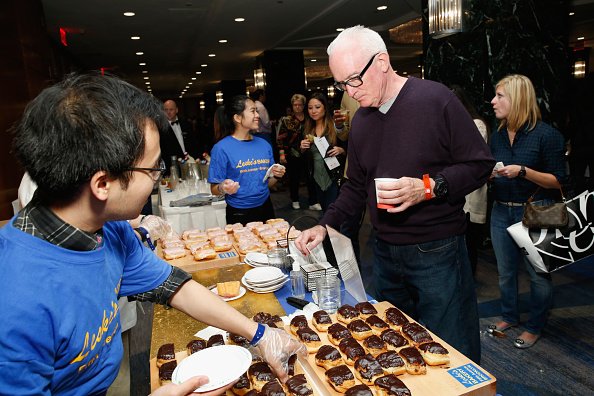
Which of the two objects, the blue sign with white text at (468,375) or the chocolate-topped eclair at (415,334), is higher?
the chocolate-topped eclair at (415,334)

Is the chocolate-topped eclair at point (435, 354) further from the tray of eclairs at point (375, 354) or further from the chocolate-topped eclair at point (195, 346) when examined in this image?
the chocolate-topped eclair at point (195, 346)

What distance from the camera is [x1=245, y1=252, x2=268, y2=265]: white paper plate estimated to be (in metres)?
2.43

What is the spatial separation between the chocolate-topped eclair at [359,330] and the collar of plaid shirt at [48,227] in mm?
992

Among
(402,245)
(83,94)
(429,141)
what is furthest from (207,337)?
(429,141)

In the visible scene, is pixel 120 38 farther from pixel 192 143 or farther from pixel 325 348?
pixel 325 348

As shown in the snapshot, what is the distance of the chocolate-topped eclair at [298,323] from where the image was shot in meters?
1.59

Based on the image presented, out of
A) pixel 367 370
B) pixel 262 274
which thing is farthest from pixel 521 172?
pixel 367 370

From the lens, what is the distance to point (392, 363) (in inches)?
53.0

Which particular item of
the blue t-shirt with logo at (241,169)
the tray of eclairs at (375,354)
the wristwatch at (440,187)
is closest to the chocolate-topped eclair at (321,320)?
the tray of eclairs at (375,354)

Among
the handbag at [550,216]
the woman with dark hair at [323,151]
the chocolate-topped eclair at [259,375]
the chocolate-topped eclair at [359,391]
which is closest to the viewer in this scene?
the chocolate-topped eclair at [359,391]

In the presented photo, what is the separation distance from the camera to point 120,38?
917 centimetres

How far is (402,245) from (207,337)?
36.6 inches

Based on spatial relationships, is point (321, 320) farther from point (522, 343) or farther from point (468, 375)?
point (522, 343)

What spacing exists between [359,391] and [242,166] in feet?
8.46
